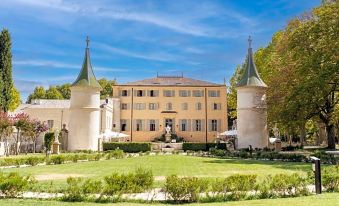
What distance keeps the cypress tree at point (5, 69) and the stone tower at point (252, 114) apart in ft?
81.2

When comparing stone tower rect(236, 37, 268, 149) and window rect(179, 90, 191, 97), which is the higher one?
window rect(179, 90, 191, 97)

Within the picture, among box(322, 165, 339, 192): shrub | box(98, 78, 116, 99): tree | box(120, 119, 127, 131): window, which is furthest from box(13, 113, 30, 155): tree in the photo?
box(98, 78, 116, 99): tree

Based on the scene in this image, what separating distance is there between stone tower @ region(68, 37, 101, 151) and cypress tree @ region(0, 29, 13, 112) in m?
8.60

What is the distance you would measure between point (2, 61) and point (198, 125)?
2895 cm

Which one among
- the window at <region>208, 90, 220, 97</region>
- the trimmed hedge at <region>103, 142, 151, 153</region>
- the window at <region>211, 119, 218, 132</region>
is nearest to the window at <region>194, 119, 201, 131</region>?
the window at <region>211, 119, 218, 132</region>

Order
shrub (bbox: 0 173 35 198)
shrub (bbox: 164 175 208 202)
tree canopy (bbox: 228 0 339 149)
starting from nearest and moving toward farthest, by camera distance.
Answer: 1. shrub (bbox: 164 175 208 202)
2. shrub (bbox: 0 173 35 198)
3. tree canopy (bbox: 228 0 339 149)

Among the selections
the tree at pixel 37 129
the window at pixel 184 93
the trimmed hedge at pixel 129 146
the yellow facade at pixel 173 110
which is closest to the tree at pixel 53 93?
the yellow facade at pixel 173 110

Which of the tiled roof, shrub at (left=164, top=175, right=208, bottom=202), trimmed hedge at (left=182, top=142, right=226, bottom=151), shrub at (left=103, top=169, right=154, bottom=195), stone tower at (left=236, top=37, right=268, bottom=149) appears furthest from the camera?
the tiled roof

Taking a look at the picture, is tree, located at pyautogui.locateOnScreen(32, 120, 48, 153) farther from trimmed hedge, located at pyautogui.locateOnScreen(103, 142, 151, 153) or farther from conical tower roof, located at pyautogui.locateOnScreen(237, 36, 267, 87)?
conical tower roof, located at pyautogui.locateOnScreen(237, 36, 267, 87)

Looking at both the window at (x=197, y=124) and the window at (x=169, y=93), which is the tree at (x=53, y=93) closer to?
the window at (x=169, y=93)

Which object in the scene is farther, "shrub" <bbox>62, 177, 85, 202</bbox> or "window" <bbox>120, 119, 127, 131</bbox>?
"window" <bbox>120, 119, 127, 131</bbox>

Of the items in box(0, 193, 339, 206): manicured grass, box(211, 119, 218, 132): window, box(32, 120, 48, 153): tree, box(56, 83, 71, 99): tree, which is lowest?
box(0, 193, 339, 206): manicured grass

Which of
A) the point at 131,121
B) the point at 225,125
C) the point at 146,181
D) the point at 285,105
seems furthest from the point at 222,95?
the point at 146,181

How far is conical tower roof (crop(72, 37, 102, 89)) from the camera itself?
40.6 meters
